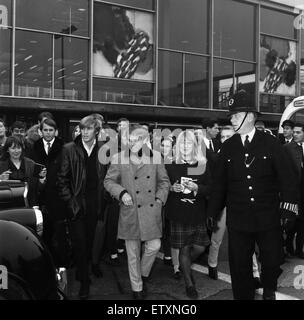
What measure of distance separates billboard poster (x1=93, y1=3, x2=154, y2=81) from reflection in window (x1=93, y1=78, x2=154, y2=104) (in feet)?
0.67

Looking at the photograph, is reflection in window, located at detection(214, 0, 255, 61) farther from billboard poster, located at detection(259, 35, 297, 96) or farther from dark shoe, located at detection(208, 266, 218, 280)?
dark shoe, located at detection(208, 266, 218, 280)

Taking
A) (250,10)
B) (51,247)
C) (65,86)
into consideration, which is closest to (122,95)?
(65,86)

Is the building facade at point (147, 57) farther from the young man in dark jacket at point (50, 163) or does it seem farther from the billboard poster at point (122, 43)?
the young man in dark jacket at point (50, 163)

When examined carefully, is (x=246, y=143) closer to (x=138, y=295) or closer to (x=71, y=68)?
(x=138, y=295)

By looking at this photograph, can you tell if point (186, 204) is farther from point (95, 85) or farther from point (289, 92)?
point (289, 92)

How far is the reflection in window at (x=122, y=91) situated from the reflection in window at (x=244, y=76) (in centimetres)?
354

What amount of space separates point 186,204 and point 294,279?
67.5 inches

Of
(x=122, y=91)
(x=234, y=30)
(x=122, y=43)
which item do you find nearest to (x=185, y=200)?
(x=122, y=91)

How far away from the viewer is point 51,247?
12.9 ft

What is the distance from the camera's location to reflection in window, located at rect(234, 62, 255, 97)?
15.9 m

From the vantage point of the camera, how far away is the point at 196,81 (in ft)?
49.6

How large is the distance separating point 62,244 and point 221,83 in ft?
39.8

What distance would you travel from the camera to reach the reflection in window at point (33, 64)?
11914 millimetres

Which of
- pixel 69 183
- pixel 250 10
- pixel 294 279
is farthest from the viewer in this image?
pixel 250 10
